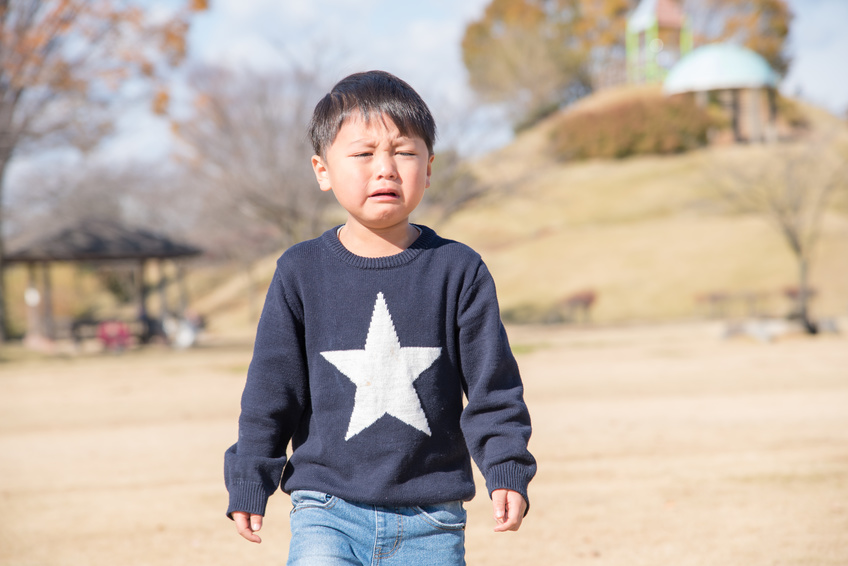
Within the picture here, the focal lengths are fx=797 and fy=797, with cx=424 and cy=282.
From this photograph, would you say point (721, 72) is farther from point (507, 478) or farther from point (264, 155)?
point (507, 478)

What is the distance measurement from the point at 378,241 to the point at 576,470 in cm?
425

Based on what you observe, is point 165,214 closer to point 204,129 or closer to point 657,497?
point 204,129

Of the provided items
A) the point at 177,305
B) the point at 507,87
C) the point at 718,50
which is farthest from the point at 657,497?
the point at 507,87

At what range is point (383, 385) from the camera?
6.34ft

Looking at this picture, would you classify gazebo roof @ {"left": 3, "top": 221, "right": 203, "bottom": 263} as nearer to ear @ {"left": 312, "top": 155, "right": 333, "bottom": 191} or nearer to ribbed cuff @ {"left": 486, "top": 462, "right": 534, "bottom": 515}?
ear @ {"left": 312, "top": 155, "right": 333, "bottom": 191}

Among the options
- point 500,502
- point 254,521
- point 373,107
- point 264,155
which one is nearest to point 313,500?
point 254,521

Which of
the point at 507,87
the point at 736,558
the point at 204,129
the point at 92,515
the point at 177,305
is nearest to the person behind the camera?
the point at 736,558

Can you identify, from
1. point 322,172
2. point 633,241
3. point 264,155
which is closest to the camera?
point 322,172

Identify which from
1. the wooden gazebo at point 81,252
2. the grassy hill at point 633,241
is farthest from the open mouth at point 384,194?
the wooden gazebo at point 81,252

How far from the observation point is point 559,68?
4922cm

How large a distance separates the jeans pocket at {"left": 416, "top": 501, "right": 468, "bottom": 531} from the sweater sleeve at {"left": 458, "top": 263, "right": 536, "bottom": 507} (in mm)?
139

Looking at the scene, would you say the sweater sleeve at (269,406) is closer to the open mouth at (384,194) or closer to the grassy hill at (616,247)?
the open mouth at (384,194)

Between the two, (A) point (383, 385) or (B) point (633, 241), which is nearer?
(A) point (383, 385)

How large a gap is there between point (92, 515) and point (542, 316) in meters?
18.7
